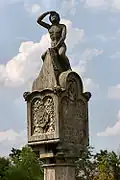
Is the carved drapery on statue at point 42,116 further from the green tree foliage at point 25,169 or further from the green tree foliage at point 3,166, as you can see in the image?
the green tree foliage at point 3,166

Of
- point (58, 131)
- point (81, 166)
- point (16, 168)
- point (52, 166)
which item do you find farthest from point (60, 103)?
point (81, 166)

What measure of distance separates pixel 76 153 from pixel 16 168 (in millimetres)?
41516

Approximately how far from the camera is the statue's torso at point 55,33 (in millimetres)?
14359

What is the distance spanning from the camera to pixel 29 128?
1400cm

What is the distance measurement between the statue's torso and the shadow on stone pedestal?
343mm

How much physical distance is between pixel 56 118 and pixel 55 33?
8.17 feet

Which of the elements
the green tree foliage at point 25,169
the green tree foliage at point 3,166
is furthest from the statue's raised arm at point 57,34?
the green tree foliage at point 3,166

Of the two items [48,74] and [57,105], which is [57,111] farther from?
[48,74]

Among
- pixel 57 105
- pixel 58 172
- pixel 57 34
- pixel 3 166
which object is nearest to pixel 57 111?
pixel 57 105

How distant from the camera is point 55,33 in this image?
47.1 ft

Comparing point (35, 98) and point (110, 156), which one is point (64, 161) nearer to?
point (35, 98)

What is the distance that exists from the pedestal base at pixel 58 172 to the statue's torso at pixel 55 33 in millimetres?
3329

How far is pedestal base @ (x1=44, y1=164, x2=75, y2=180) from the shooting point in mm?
13500

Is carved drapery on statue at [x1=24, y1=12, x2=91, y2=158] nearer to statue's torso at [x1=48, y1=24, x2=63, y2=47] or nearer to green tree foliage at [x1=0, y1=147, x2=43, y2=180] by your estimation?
statue's torso at [x1=48, y1=24, x2=63, y2=47]
